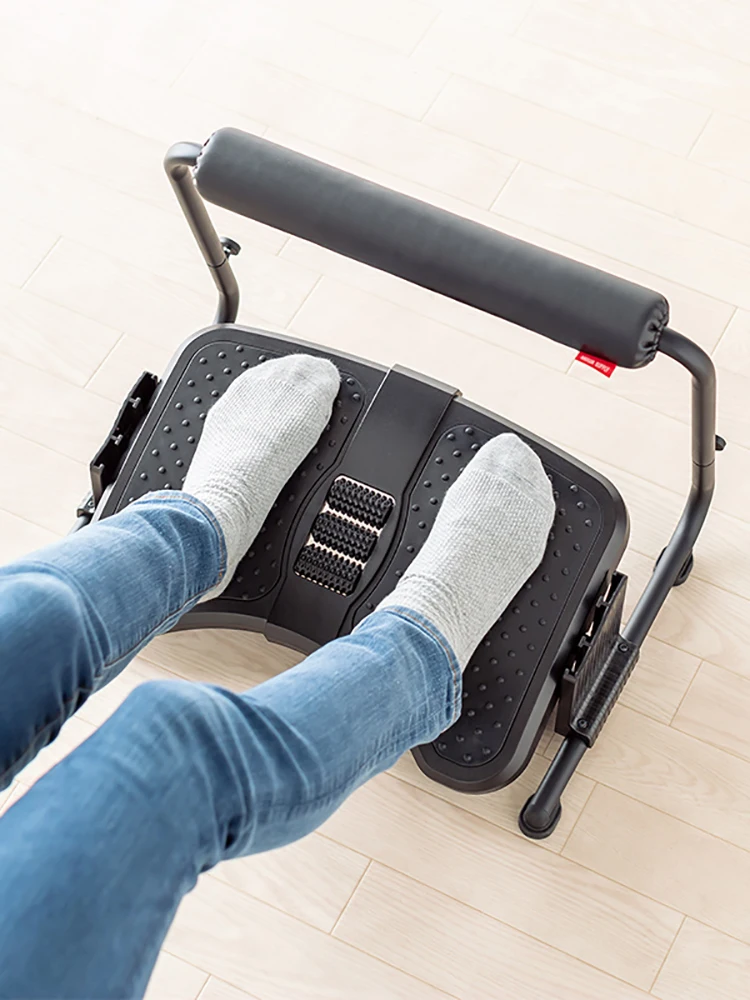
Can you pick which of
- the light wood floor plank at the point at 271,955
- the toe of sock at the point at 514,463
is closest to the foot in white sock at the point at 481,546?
the toe of sock at the point at 514,463

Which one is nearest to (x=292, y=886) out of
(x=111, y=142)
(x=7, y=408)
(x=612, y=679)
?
(x=612, y=679)

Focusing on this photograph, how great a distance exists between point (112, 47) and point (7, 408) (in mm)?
588

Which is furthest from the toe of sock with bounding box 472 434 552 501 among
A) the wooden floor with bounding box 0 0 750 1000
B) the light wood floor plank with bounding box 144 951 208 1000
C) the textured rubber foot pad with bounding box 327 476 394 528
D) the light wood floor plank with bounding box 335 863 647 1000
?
the light wood floor plank with bounding box 144 951 208 1000

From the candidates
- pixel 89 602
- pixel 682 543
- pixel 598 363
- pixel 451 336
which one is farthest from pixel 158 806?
pixel 451 336

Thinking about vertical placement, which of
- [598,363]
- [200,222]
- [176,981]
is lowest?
[176,981]

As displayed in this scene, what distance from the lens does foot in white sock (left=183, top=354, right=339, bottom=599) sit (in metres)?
1.12

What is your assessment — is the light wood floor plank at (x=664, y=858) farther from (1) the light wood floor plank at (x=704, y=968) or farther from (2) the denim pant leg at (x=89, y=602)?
(2) the denim pant leg at (x=89, y=602)

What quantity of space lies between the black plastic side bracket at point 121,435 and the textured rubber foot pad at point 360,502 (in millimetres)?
236

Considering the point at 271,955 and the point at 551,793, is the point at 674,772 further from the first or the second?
the point at 271,955

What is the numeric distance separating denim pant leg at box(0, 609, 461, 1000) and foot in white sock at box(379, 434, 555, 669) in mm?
141

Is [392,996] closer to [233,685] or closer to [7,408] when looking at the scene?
[233,685]

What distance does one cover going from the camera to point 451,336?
1.44 m

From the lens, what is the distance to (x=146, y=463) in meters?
1.20

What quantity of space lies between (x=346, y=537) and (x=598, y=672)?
0.97 ft
